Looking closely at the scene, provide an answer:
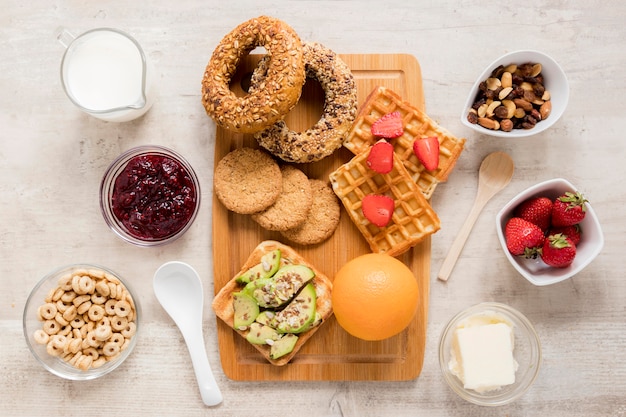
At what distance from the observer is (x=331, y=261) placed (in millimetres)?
2350

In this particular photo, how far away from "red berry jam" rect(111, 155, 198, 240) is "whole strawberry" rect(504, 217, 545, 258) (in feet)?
4.31

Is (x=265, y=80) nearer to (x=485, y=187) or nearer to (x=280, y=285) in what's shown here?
(x=280, y=285)

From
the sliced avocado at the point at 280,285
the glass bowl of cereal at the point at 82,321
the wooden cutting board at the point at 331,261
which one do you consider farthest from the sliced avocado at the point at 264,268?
the glass bowl of cereal at the point at 82,321

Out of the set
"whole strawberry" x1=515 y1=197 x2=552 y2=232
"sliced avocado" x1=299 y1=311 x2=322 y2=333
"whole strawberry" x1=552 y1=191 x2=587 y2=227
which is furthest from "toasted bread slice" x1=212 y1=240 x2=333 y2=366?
"whole strawberry" x1=552 y1=191 x2=587 y2=227

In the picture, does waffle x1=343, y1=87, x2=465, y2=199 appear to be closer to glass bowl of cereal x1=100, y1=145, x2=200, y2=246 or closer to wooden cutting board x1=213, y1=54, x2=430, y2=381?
wooden cutting board x1=213, y1=54, x2=430, y2=381

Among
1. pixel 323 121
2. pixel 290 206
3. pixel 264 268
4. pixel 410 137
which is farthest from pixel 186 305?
pixel 410 137

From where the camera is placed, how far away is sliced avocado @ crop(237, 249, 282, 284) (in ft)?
7.29

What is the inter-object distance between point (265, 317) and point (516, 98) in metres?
1.39

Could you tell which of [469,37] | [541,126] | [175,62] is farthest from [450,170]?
[175,62]

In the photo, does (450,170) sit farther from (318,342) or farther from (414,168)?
(318,342)

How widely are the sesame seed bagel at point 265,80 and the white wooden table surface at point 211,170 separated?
0.28m

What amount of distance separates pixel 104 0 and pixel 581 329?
263cm

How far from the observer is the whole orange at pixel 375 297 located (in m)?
1.99

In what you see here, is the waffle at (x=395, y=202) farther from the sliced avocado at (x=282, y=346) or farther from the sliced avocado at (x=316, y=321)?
the sliced avocado at (x=282, y=346)
